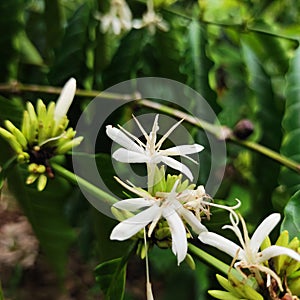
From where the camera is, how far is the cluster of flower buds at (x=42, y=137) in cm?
76

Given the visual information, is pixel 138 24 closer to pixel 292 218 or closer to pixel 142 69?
pixel 142 69

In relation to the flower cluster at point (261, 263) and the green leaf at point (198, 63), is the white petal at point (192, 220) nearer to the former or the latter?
the flower cluster at point (261, 263)

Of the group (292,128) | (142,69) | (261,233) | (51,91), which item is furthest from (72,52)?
(261,233)

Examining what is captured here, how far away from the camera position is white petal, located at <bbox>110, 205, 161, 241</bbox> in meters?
0.59

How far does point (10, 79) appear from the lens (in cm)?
128

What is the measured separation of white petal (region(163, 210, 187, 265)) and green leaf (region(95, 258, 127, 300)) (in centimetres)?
10

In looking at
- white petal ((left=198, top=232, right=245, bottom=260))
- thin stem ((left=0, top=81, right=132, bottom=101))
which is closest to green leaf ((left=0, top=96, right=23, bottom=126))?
thin stem ((left=0, top=81, right=132, bottom=101))

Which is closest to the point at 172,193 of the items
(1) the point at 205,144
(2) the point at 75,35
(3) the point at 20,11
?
(1) the point at 205,144

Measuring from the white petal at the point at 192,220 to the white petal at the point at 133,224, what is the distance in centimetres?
3

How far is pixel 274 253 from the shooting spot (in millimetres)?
588

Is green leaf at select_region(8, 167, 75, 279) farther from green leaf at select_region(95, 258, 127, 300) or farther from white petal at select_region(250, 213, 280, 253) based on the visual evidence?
white petal at select_region(250, 213, 280, 253)

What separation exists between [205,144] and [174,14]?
0.35 m

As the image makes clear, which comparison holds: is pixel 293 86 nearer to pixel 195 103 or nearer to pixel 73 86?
pixel 195 103

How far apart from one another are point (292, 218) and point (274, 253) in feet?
0.40
